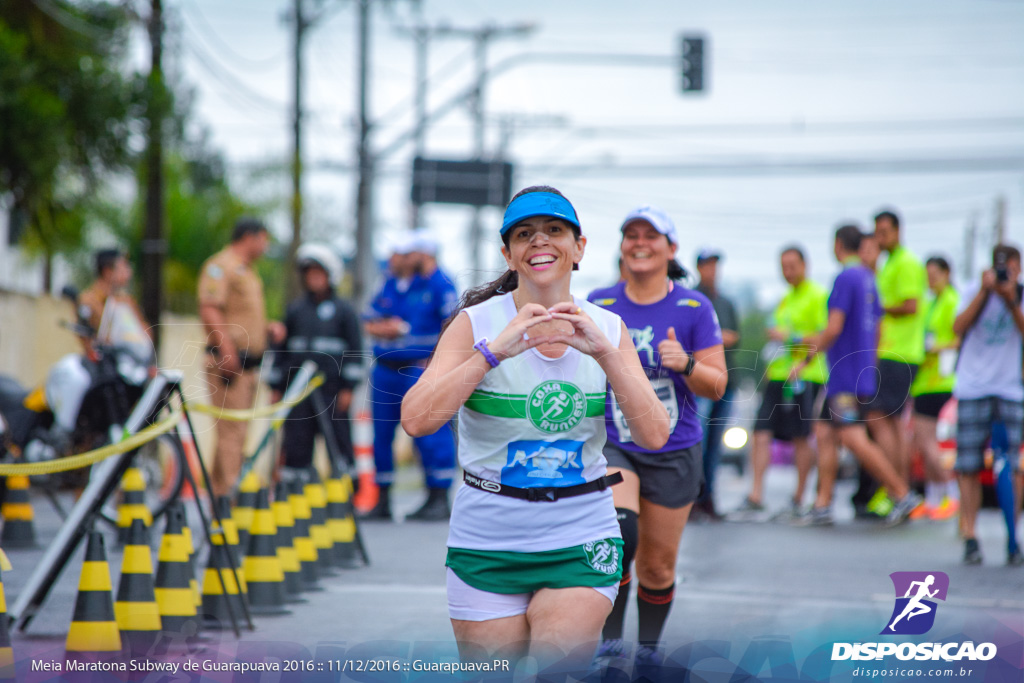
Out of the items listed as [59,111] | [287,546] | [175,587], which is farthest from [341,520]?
[59,111]

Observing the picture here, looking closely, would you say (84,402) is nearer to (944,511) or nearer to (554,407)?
(554,407)

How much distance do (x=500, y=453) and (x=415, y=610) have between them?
308 centimetres

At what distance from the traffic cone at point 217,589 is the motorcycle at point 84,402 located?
287 centimetres

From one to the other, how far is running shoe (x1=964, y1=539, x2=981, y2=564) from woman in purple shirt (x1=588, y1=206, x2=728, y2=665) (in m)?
3.53

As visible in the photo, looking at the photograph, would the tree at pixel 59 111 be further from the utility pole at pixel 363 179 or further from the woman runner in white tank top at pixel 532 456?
the woman runner in white tank top at pixel 532 456

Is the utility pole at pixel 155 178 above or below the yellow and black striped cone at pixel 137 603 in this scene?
above

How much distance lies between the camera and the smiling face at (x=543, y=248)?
3.42 metres

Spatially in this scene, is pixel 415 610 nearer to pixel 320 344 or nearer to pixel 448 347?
pixel 448 347

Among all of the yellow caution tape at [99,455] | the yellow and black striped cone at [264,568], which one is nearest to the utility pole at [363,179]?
the yellow and black striped cone at [264,568]

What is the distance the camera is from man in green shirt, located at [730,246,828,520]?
10.5 meters

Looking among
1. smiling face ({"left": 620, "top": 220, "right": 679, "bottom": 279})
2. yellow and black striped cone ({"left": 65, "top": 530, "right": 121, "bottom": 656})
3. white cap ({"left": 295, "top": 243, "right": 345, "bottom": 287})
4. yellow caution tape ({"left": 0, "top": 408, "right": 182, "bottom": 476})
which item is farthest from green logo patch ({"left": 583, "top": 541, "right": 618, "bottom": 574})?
white cap ({"left": 295, "top": 243, "right": 345, "bottom": 287})

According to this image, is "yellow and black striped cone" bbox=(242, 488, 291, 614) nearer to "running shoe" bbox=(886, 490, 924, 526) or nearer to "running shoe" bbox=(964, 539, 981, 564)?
"running shoe" bbox=(964, 539, 981, 564)

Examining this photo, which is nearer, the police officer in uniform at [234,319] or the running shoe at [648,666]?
the running shoe at [648,666]

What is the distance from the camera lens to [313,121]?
105 ft
